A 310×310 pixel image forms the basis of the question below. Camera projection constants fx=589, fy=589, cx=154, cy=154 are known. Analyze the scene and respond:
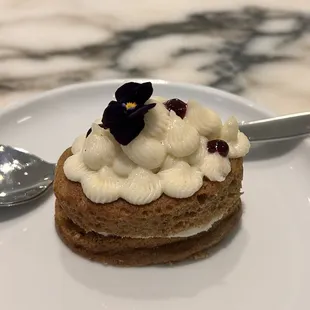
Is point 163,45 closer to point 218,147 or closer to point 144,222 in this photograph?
point 218,147

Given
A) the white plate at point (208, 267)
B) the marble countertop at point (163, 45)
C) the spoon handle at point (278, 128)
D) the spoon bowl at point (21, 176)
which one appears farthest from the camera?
the marble countertop at point (163, 45)

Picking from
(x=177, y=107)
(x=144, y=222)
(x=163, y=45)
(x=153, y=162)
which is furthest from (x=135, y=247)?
(x=163, y=45)

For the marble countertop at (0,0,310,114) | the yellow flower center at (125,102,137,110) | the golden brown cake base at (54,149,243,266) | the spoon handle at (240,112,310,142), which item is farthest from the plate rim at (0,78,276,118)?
the yellow flower center at (125,102,137,110)

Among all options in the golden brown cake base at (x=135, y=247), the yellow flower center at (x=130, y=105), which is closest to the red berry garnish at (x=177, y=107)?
the yellow flower center at (x=130, y=105)

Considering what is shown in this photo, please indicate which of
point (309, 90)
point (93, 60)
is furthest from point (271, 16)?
point (93, 60)

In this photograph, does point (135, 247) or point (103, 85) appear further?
point (103, 85)

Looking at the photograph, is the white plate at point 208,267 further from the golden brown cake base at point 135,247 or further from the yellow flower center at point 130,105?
the yellow flower center at point 130,105

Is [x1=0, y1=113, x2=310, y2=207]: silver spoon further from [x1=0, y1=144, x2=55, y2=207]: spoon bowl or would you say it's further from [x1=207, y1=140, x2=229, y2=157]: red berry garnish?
[x1=207, y1=140, x2=229, y2=157]: red berry garnish

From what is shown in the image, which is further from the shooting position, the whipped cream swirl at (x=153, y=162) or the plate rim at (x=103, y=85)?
the plate rim at (x=103, y=85)
